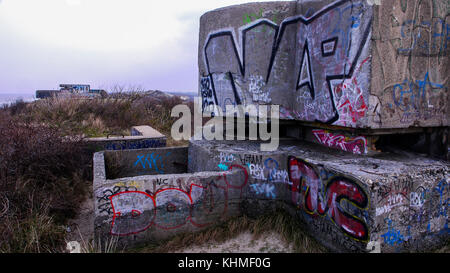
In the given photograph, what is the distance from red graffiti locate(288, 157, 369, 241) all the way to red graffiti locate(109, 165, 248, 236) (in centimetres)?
94

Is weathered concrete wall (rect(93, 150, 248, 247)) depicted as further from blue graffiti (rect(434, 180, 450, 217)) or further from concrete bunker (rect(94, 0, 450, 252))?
blue graffiti (rect(434, 180, 450, 217))

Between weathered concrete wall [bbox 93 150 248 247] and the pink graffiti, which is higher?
the pink graffiti

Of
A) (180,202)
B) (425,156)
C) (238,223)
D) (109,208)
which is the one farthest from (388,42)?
(109,208)

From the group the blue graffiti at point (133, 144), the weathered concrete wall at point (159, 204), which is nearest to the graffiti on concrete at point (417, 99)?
the weathered concrete wall at point (159, 204)

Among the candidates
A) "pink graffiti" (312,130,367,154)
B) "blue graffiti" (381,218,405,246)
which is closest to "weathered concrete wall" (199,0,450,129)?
"pink graffiti" (312,130,367,154)

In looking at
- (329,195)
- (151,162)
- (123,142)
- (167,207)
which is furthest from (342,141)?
(123,142)

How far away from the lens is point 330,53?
4355 mm

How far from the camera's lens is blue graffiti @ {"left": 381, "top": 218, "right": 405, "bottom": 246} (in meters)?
3.15

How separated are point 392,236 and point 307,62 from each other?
284 cm

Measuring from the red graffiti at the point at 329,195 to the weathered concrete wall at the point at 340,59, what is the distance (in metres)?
0.91

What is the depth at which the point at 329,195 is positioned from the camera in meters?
3.52

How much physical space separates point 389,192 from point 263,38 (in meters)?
3.20

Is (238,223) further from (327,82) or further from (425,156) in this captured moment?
(425,156)

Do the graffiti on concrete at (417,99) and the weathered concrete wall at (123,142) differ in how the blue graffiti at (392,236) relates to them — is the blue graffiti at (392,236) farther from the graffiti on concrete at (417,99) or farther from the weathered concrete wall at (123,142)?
the weathered concrete wall at (123,142)
